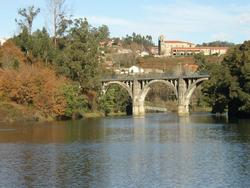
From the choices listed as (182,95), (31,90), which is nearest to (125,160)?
(31,90)

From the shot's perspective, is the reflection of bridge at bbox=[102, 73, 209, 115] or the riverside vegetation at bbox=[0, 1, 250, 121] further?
the reflection of bridge at bbox=[102, 73, 209, 115]

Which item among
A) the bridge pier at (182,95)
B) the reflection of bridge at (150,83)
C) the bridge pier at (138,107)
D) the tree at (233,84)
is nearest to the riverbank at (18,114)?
the tree at (233,84)

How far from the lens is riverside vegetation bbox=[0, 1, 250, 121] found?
263 feet

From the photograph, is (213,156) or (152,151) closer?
(213,156)

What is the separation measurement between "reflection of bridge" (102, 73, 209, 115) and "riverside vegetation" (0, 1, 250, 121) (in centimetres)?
638

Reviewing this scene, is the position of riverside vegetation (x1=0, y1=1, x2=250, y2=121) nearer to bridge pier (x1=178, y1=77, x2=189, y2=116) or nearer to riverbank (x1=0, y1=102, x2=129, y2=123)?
riverbank (x1=0, y1=102, x2=129, y2=123)

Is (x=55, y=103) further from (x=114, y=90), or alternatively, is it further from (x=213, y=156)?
(x=213, y=156)

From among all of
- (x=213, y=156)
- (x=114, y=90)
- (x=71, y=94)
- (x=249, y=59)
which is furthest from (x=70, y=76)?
(x=213, y=156)

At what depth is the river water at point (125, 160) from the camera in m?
28.5

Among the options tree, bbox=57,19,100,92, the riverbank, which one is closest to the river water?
the riverbank

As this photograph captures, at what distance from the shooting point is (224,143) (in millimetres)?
45188

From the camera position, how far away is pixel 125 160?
35688mm

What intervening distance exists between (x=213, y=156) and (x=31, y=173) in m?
11.7

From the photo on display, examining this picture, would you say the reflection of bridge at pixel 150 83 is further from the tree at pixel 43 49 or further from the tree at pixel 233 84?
the tree at pixel 233 84
